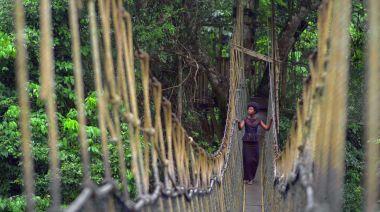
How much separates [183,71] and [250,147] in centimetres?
171

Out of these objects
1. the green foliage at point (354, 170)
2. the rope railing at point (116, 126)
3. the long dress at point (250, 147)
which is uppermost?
the rope railing at point (116, 126)

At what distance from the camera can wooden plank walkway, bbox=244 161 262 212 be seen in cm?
482

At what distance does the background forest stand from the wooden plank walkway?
88 cm

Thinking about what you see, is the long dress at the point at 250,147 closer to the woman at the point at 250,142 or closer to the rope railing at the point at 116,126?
the woman at the point at 250,142

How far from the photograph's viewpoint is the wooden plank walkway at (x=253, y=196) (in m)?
4.82

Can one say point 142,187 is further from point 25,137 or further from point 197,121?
point 197,121

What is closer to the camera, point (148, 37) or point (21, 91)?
point (21, 91)

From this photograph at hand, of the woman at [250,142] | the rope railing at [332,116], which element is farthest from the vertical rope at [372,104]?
the woman at [250,142]

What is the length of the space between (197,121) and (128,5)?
1908 mm

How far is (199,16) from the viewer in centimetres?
639

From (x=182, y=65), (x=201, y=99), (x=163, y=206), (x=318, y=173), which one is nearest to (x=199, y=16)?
(x=182, y=65)

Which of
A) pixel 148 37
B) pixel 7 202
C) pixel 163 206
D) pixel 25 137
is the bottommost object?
pixel 7 202

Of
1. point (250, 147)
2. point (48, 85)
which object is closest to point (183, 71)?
point (250, 147)

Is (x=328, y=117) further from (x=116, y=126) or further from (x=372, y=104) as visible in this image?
(x=116, y=126)
